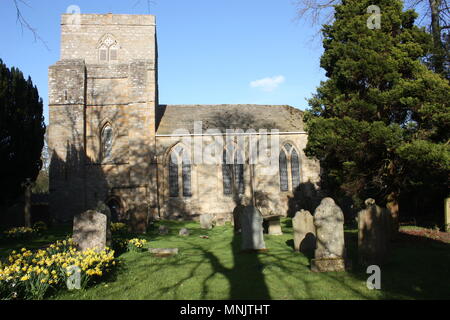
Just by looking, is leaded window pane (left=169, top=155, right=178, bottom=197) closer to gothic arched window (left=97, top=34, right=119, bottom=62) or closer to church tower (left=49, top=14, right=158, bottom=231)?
church tower (left=49, top=14, right=158, bottom=231)

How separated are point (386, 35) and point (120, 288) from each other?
441 inches

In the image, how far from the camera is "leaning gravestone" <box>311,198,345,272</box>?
301 inches

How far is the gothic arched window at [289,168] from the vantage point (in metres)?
25.3

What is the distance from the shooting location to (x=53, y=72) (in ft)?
77.5

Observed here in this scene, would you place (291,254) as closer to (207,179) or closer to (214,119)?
(207,179)

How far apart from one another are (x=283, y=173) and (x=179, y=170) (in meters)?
7.39

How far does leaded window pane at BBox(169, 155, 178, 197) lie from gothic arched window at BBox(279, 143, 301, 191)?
742cm

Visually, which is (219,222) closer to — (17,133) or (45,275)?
(17,133)

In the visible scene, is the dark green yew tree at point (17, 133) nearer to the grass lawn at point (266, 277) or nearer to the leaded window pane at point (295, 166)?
the grass lawn at point (266, 277)

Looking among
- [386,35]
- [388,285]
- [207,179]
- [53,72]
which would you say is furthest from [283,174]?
[388,285]

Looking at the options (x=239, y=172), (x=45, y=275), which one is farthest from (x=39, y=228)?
(x=239, y=172)

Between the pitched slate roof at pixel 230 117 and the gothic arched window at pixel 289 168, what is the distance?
1521 millimetres

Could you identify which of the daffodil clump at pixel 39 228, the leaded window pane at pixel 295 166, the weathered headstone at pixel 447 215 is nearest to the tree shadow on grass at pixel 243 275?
the weathered headstone at pixel 447 215

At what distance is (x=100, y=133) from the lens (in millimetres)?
24391
